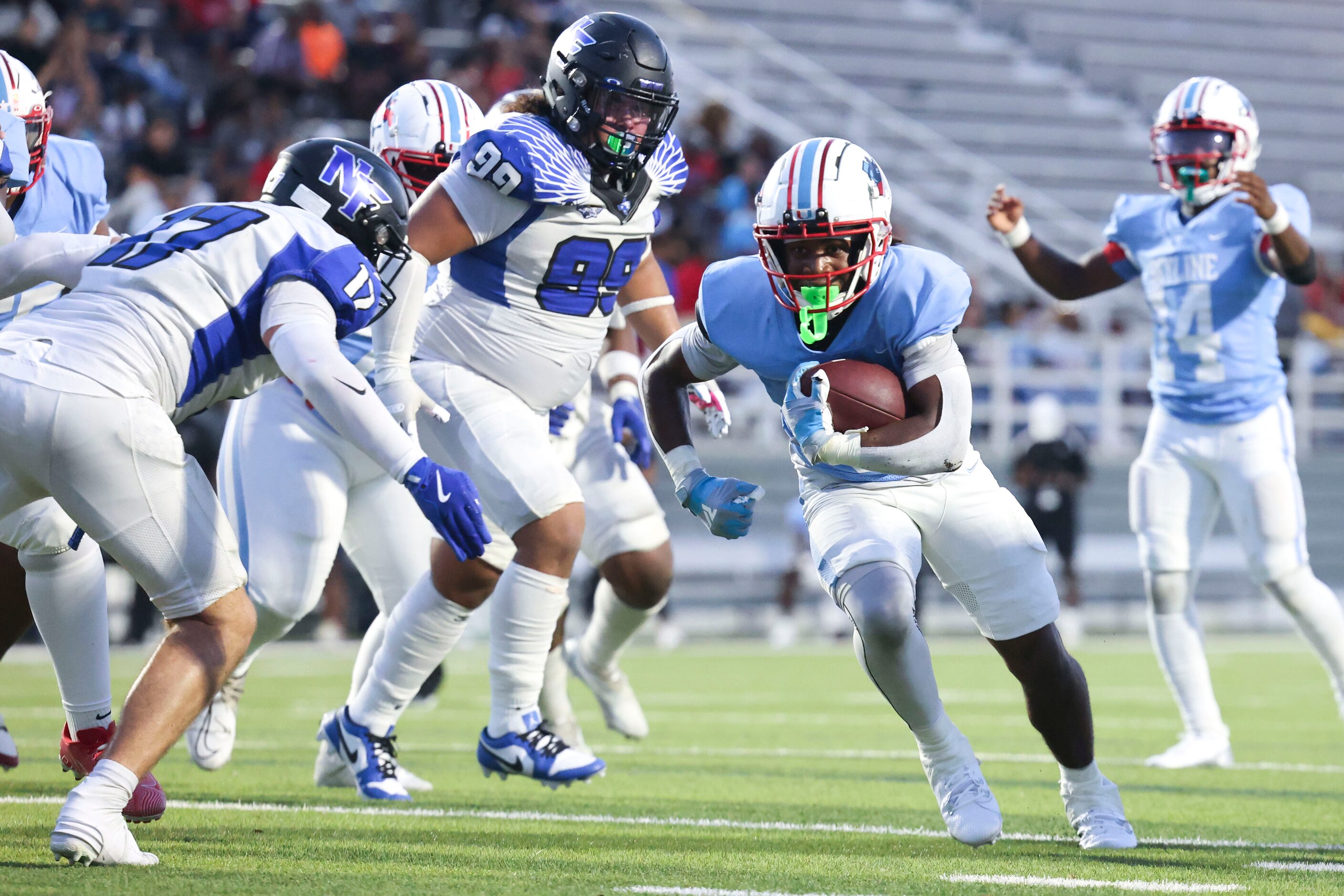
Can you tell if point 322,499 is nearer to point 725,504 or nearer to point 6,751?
point 6,751

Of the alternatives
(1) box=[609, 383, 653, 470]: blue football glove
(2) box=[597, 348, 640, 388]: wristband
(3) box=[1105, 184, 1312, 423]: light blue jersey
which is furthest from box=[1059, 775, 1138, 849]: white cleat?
(3) box=[1105, 184, 1312, 423]: light blue jersey

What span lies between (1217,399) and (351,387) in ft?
11.0

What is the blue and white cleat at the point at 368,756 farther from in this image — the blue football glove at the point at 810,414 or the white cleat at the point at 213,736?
the blue football glove at the point at 810,414

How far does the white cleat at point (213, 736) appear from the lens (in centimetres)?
482

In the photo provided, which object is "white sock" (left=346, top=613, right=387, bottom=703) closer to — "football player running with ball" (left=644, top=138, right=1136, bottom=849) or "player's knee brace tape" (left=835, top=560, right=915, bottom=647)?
"football player running with ball" (left=644, top=138, right=1136, bottom=849)

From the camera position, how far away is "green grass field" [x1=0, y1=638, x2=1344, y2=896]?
3.15m

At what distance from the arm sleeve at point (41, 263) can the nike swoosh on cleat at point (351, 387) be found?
0.62 meters

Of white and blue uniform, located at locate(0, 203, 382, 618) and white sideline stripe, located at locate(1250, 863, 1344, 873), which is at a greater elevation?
white and blue uniform, located at locate(0, 203, 382, 618)

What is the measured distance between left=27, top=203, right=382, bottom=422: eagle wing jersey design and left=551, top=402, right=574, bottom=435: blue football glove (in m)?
1.69

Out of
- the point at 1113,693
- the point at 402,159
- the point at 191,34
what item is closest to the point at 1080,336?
the point at 1113,693

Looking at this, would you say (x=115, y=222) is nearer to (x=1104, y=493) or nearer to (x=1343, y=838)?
(x=1104, y=493)

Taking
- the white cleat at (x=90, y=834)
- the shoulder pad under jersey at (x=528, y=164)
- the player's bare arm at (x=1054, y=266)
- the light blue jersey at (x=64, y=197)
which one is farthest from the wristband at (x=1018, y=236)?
the white cleat at (x=90, y=834)

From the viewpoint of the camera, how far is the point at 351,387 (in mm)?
3189

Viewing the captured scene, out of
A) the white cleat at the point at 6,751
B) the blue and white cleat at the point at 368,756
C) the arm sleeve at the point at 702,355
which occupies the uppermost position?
the arm sleeve at the point at 702,355
